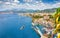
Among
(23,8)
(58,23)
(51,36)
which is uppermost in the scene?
(23,8)

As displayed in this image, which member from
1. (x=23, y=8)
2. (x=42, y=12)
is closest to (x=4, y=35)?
(x=23, y=8)

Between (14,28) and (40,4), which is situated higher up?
(40,4)

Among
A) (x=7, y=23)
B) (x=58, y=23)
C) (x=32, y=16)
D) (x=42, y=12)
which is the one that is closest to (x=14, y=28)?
(x=7, y=23)

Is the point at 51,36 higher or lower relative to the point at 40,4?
lower

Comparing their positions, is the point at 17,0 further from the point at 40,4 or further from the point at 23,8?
the point at 40,4

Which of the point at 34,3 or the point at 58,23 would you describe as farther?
the point at 34,3

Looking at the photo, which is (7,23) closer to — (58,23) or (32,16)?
(32,16)
